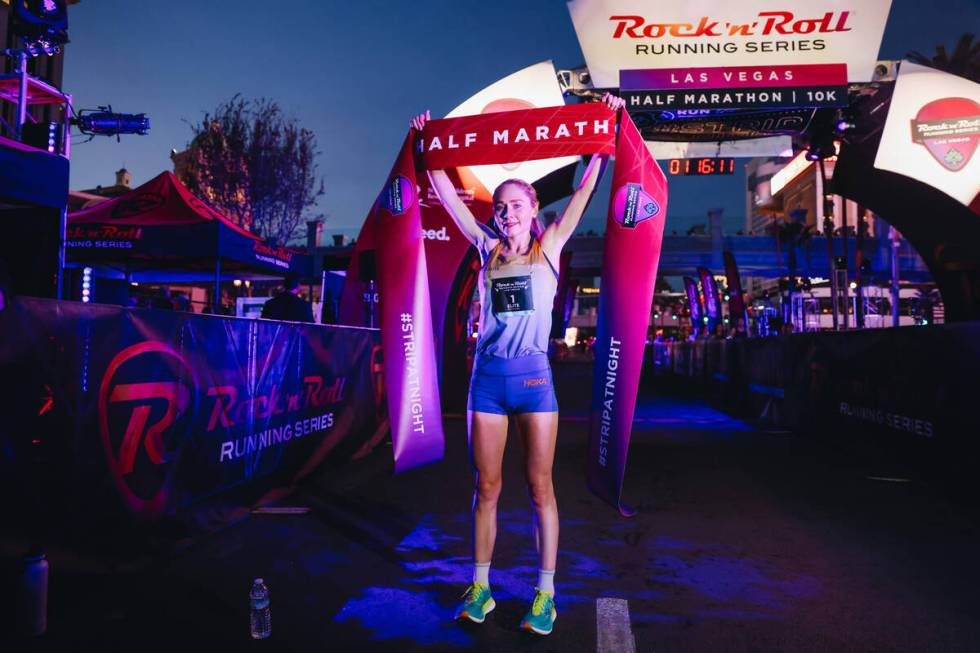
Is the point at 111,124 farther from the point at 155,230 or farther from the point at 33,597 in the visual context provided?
the point at 33,597

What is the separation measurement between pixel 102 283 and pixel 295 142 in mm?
17130

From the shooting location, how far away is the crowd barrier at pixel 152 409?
351 cm

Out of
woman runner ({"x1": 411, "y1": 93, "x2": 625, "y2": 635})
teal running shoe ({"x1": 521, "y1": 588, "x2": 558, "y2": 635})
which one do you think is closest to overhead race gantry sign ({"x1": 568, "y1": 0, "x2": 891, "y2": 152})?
woman runner ({"x1": 411, "y1": 93, "x2": 625, "y2": 635})

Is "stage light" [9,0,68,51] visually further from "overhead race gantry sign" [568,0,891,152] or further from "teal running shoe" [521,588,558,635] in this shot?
"teal running shoe" [521,588,558,635]

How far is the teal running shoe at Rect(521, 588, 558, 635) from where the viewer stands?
332cm

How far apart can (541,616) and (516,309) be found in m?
1.59

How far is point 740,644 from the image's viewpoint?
3.25m

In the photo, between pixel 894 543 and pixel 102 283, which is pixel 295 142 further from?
pixel 894 543

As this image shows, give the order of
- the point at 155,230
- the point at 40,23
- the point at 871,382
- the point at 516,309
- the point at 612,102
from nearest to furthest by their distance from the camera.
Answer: the point at 516,309
the point at 612,102
the point at 40,23
the point at 871,382
the point at 155,230

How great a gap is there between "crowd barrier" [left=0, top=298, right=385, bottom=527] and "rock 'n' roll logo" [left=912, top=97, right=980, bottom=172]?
11492 millimetres

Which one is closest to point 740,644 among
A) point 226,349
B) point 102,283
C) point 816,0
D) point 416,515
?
point 416,515

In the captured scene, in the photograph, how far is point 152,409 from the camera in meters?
4.51

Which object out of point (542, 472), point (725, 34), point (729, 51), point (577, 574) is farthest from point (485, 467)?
point (725, 34)

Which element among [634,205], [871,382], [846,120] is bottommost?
[871,382]
